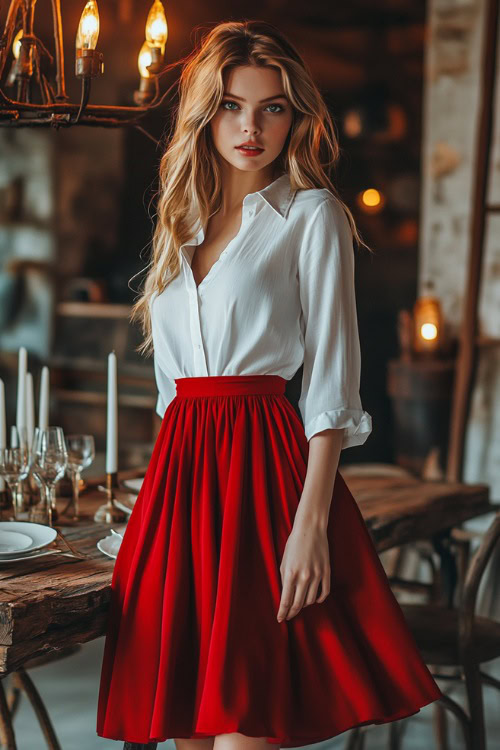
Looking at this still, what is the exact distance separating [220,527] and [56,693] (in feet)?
6.96

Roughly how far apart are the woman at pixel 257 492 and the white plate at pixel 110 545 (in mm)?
219

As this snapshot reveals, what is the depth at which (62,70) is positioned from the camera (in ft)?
7.38

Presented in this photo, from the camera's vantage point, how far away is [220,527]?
1606 millimetres

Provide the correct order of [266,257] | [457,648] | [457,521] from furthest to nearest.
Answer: [457,521] < [457,648] < [266,257]

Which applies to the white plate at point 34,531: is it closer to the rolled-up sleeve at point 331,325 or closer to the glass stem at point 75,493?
the glass stem at point 75,493

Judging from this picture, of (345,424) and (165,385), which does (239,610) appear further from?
(165,385)

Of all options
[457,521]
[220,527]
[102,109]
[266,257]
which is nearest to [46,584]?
[220,527]

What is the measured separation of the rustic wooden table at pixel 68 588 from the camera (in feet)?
5.05

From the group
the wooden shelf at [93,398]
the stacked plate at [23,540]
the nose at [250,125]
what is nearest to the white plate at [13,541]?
the stacked plate at [23,540]

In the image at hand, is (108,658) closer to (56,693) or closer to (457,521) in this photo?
(457,521)

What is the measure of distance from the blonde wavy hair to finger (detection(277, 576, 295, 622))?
2.08ft

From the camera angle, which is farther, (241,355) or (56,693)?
(56,693)

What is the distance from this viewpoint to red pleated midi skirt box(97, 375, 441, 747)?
4.94 ft

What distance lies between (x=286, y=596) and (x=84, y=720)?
1.94 meters
